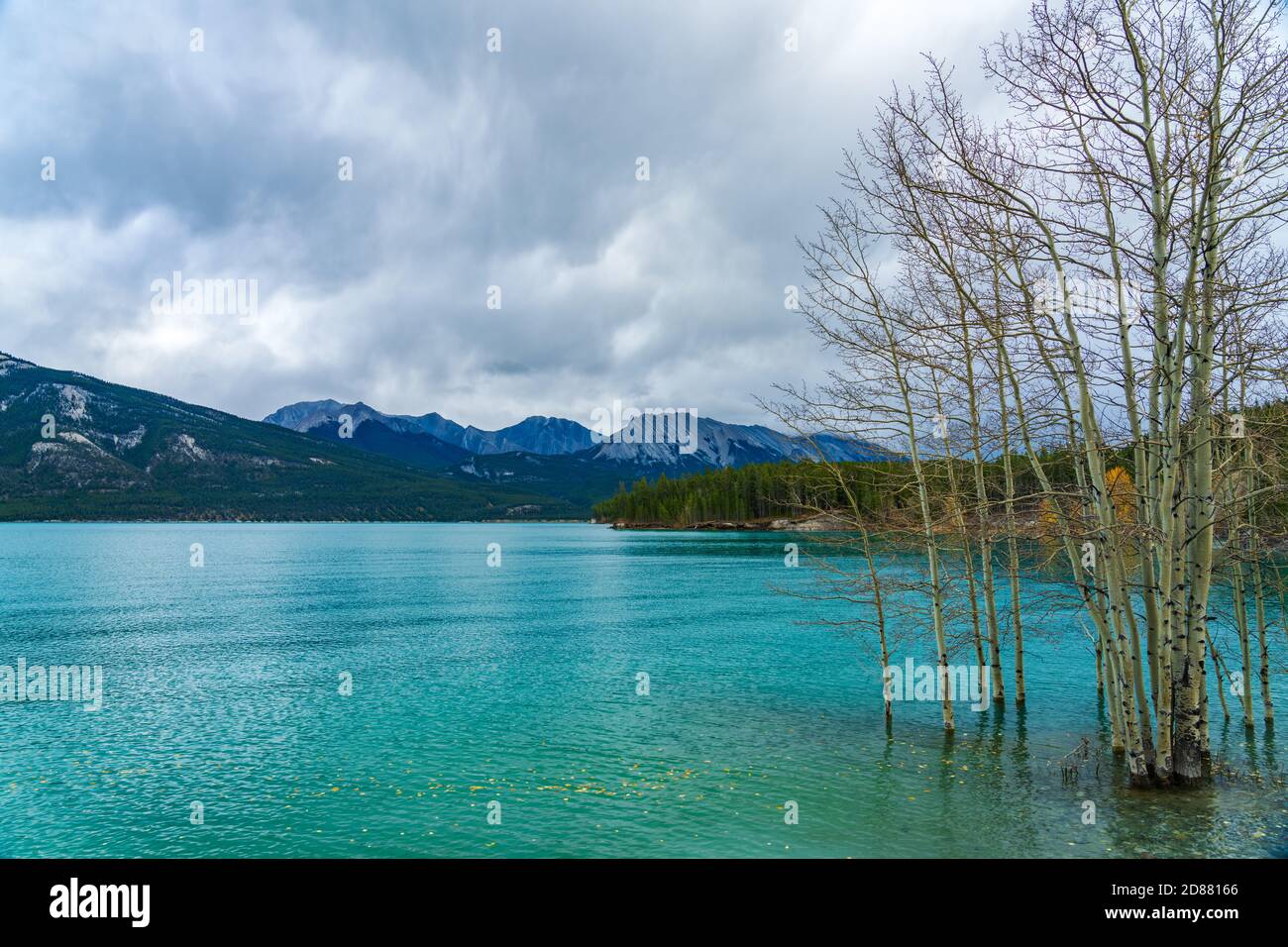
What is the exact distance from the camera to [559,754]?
61.4ft

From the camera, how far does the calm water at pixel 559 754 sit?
13.4 meters

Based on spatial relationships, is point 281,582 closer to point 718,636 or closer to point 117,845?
point 718,636

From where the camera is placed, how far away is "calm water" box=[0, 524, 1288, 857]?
1338 cm

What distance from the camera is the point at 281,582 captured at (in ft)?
232
